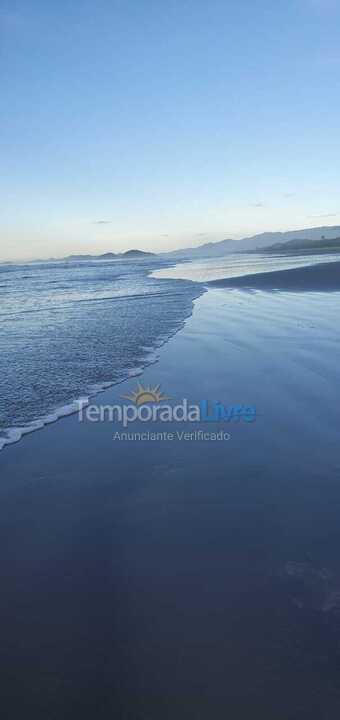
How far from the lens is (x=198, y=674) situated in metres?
2.77

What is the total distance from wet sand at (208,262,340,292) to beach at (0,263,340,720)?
18.1m

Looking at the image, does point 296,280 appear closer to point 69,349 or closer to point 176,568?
point 69,349

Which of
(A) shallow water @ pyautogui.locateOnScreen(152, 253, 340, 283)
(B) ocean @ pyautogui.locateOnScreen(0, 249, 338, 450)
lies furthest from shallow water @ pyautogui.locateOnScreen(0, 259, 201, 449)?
(A) shallow water @ pyautogui.locateOnScreen(152, 253, 340, 283)

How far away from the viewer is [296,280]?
1053 inches

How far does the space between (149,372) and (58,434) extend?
3354 mm

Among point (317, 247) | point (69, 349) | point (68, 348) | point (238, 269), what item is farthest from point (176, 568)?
point (317, 247)

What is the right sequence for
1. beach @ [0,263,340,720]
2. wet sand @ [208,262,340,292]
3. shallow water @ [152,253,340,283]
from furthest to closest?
shallow water @ [152,253,340,283] < wet sand @ [208,262,340,292] < beach @ [0,263,340,720]

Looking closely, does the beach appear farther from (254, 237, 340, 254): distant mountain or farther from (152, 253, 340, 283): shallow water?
(254, 237, 340, 254): distant mountain

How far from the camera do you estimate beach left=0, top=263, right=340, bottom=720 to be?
270 cm

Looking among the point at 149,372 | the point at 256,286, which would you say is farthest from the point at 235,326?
the point at 256,286

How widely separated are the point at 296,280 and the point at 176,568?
25.4m

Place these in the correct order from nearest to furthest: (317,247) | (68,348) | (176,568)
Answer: (176,568), (68,348), (317,247)

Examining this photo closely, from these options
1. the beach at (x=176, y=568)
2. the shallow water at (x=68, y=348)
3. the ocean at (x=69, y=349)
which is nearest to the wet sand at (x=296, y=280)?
the shallow water at (x=68, y=348)

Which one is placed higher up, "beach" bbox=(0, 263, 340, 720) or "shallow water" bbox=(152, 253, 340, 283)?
"shallow water" bbox=(152, 253, 340, 283)
